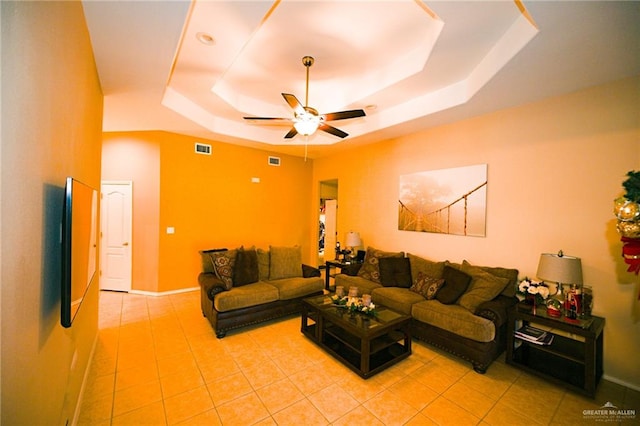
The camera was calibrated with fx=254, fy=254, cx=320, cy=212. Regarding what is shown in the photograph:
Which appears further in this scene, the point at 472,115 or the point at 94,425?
the point at 472,115

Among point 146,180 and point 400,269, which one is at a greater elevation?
point 146,180

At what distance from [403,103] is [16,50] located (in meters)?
3.90

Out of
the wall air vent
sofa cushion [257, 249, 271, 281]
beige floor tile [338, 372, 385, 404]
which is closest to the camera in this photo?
beige floor tile [338, 372, 385, 404]

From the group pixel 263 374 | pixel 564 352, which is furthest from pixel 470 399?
pixel 263 374

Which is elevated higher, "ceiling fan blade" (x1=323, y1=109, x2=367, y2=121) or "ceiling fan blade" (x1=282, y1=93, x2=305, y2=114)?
"ceiling fan blade" (x1=282, y1=93, x2=305, y2=114)

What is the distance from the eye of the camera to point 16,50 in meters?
0.93

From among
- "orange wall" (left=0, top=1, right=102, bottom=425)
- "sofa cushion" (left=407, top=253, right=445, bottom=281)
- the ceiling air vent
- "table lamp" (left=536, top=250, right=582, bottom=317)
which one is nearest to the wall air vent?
the ceiling air vent

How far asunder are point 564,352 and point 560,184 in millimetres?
1800

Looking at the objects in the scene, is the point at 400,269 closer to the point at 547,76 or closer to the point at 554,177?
the point at 554,177

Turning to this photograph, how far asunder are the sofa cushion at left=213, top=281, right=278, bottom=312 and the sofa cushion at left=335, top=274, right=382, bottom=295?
127cm

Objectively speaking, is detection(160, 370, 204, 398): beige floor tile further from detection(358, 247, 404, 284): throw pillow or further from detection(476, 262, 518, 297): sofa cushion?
detection(476, 262, 518, 297): sofa cushion

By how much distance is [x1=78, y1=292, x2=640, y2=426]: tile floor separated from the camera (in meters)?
2.06

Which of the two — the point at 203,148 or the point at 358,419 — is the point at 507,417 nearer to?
the point at 358,419

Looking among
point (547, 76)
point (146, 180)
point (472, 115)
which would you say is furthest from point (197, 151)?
point (547, 76)
